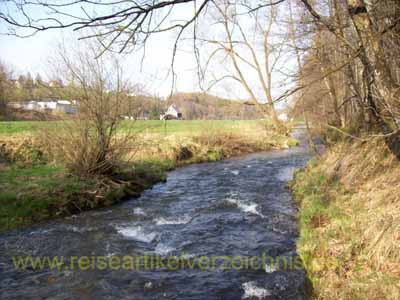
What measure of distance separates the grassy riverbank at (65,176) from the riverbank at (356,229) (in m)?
6.62

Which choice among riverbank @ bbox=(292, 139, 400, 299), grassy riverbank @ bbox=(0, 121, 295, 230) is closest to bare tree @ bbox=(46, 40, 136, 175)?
grassy riverbank @ bbox=(0, 121, 295, 230)

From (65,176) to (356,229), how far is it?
9278 millimetres

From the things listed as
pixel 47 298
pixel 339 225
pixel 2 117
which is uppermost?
pixel 2 117

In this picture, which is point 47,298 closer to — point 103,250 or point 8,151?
point 103,250

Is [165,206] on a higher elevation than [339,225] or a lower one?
lower

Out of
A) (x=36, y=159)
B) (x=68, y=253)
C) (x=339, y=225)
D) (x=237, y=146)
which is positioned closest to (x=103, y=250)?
(x=68, y=253)

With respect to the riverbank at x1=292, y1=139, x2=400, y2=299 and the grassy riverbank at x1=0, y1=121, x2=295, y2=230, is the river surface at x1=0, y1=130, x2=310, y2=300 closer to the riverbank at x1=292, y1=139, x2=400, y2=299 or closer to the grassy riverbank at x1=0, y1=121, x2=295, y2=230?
the riverbank at x1=292, y1=139, x2=400, y2=299

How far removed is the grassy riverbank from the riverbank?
6624mm

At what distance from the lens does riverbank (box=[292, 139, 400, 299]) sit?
4102 millimetres

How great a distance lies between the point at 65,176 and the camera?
1099cm

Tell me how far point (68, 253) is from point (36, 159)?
10.3 meters

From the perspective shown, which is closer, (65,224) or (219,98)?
(65,224)

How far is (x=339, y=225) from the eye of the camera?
5.80 meters

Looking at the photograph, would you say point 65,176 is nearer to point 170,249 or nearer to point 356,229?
point 170,249
